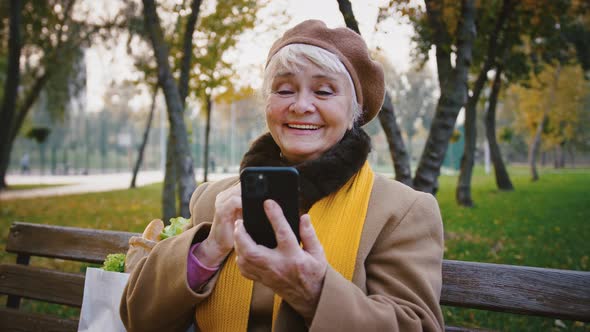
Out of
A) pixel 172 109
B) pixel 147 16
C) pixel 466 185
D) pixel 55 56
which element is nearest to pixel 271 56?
pixel 172 109

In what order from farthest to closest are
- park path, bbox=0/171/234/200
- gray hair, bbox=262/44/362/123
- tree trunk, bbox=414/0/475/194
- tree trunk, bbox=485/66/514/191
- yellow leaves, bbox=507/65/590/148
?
yellow leaves, bbox=507/65/590/148, park path, bbox=0/171/234/200, tree trunk, bbox=485/66/514/191, tree trunk, bbox=414/0/475/194, gray hair, bbox=262/44/362/123

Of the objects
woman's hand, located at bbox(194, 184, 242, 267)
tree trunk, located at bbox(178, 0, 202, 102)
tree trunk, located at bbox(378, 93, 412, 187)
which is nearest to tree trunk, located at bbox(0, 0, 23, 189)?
tree trunk, located at bbox(178, 0, 202, 102)

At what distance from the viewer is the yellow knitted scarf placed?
5.64 ft

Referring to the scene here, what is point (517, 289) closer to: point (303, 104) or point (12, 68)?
point (303, 104)

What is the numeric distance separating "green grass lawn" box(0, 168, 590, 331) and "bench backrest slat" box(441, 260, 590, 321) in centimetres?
247

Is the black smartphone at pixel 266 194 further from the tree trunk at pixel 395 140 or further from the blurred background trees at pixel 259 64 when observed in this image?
the tree trunk at pixel 395 140

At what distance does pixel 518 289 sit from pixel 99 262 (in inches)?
86.8

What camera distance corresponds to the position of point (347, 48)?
1874 millimetres

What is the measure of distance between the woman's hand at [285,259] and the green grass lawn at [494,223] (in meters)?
3.45

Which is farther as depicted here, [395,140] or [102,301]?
[395,140]

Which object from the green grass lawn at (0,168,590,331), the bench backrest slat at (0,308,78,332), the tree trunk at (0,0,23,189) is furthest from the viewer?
the tree trunk at (0,0,23,189)

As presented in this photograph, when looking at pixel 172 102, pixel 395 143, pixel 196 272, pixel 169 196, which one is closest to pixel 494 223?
pixel 395 143

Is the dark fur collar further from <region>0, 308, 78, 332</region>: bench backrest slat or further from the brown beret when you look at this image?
<region>0, 308, 78, 332</region>: bench backrest slat

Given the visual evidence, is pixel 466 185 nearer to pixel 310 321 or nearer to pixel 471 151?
pixel 471 151
